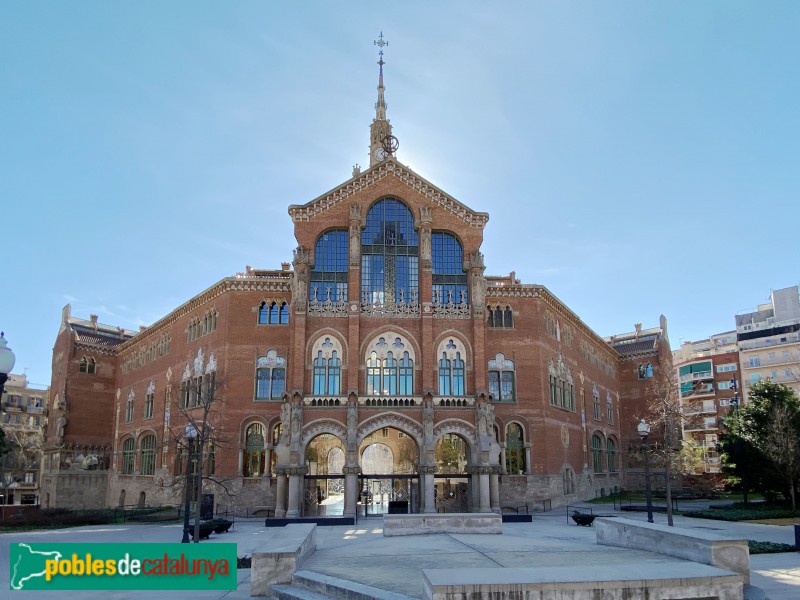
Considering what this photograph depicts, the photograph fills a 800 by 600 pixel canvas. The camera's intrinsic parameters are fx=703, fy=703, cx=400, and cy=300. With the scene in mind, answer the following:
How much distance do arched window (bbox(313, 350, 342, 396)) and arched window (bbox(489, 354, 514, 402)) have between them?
36.9 feet

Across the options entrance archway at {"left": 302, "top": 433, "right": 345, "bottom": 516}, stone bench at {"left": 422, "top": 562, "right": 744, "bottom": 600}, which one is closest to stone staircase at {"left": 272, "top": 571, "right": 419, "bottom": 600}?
stone bench at {"left": 422, "top": 562, "right": 744, "bottom": 600}

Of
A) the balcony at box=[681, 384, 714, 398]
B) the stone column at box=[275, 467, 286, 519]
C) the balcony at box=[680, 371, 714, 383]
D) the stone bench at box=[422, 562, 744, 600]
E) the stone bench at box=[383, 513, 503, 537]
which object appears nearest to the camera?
the stone bench at box=[422, 562, 744, 600]

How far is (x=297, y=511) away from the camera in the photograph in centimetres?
4075

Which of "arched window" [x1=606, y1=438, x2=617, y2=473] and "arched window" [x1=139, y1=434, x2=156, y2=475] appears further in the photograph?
"arched window" [x1=606, y1=438, x2=617, y2=473]

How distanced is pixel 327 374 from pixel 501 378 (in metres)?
12.6

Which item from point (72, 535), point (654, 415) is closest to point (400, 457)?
point (654, 415)

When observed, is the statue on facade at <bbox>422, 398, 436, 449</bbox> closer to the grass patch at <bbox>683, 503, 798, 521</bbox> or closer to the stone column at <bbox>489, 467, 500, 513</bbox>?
the stone column at <bbox>489, 467, 500, 513</bbox>

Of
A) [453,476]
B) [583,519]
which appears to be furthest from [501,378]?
[583,519]

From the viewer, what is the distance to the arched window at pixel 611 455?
64.7 metres

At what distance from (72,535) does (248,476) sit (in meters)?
12.6

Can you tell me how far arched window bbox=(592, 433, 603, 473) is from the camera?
60.3 m

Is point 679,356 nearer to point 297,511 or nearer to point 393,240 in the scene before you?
point 393,240

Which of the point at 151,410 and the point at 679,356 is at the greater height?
the point at 679,356

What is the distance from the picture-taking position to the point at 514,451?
4822cm
